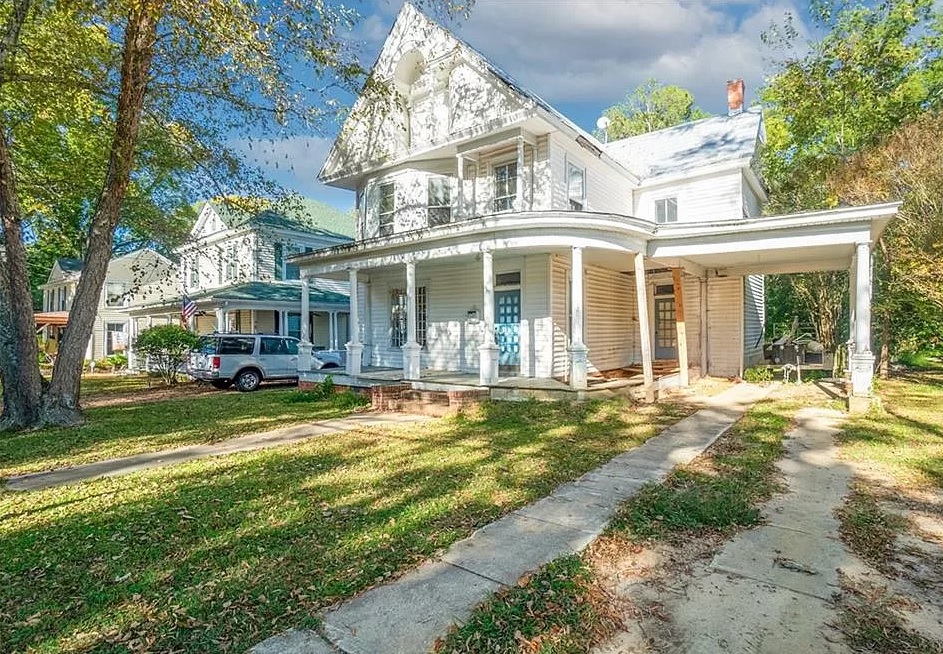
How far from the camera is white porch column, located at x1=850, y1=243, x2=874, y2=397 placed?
8.52 meters

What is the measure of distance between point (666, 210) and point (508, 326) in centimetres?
640

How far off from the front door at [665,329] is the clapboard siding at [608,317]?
789mm

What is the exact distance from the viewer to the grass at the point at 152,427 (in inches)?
259

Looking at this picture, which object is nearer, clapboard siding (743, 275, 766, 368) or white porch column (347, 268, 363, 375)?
white porch column (347, 268, 363, 375)

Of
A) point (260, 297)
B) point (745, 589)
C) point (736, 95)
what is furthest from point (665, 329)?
point (260, 297)

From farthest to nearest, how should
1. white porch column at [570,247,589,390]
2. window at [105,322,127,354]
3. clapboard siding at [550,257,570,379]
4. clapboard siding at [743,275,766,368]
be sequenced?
1. window at [105,322,127,354]
2. clapboard siding at [743,275,766,368]
3. clapboard siding at [550,257,570,379]
4. white porch column at [570,247,589,390]

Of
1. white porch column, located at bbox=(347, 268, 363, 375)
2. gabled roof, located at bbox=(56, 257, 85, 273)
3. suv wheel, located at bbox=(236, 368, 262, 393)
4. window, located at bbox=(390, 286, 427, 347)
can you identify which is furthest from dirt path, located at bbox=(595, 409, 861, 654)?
gabled roof, located at bbox=(56, 257, 85, 273)

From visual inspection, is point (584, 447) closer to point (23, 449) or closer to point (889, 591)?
point (889, 591)

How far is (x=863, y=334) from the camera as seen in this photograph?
854 cm

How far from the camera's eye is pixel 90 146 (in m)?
13.9

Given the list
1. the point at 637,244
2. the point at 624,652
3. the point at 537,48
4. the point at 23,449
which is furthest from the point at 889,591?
the point at 537,48

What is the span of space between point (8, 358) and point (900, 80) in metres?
24.7

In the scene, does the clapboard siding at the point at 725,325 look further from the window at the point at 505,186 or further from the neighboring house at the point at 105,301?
the neighboring house at the point at 105,301

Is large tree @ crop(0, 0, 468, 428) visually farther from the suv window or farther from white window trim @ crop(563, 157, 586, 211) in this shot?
the suv window
